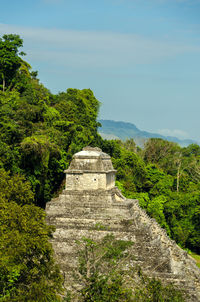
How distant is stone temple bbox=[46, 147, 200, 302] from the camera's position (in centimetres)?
1880

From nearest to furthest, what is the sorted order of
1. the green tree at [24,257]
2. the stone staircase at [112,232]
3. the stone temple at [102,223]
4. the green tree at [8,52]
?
the green tree at [24,257], the stone staircase at [112,232], the stone temple at [102,223], the green tree at [8,52]

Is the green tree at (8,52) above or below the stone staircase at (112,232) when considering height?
above

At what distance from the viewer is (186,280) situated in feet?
57.3

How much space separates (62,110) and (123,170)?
32.9 feet

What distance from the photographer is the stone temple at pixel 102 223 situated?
740 inches

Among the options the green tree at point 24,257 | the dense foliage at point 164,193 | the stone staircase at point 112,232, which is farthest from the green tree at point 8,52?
the green tree at point 24,257

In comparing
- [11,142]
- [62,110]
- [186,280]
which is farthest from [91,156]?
[62,110]

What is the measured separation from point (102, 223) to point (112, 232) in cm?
116

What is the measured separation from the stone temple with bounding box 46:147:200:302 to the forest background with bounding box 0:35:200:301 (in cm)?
251

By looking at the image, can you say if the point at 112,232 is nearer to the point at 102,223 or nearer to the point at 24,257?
the point at 102,223

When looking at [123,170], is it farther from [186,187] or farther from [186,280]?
[186,280]

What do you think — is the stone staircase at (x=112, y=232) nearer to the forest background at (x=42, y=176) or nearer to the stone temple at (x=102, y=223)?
the stone temple at (x=102, y=223)

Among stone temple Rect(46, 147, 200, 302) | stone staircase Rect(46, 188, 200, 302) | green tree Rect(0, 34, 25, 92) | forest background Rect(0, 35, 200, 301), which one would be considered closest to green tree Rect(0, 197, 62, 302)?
forest background Rect(0, 35, 200, 301)

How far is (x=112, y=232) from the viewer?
71.8ft
